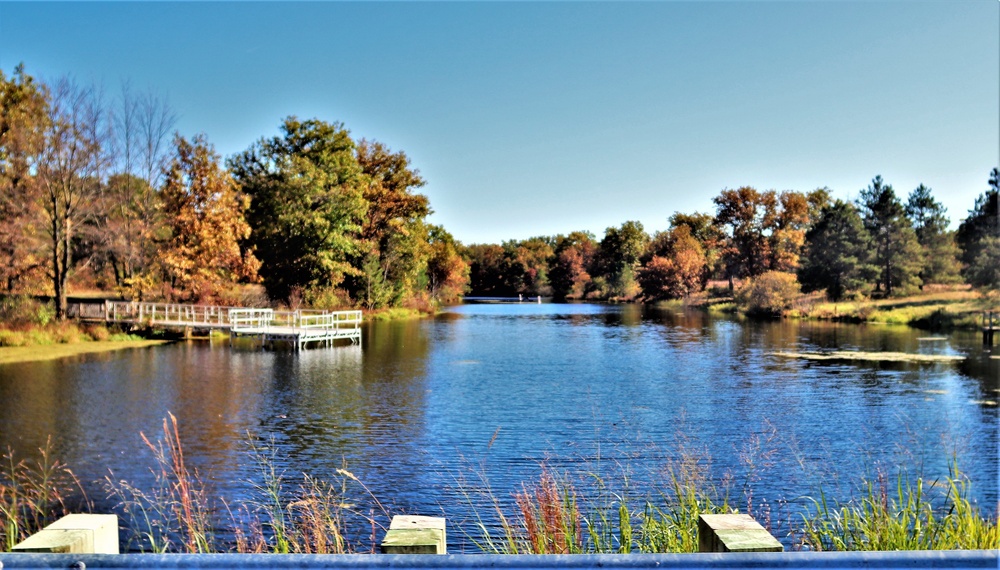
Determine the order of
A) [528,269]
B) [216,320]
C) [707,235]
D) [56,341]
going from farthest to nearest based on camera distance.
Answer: [528,269] < [707,235] < [216,320] < [56,341]

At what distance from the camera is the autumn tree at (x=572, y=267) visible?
107 metres

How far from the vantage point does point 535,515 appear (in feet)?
22.0

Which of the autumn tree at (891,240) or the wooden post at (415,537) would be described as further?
the autumn tree at (891,240)

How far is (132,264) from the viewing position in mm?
37062

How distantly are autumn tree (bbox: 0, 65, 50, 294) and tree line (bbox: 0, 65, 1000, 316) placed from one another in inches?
2.5

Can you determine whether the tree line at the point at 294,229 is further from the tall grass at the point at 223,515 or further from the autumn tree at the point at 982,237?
the tall grass at the point at 223,515

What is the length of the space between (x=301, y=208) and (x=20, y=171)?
15766 mm

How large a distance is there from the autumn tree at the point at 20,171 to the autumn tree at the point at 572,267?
7716cm

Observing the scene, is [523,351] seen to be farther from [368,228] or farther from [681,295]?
[681,295]

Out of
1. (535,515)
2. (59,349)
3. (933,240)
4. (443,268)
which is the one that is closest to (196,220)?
(59,349)

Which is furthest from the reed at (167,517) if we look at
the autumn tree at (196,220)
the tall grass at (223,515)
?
the autumn tree at (196,220)

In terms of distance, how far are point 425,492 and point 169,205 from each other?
32.2 meters

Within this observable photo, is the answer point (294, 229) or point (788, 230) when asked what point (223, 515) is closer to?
point (294, 229)

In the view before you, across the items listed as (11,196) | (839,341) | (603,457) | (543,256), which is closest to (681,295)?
(543,256)
